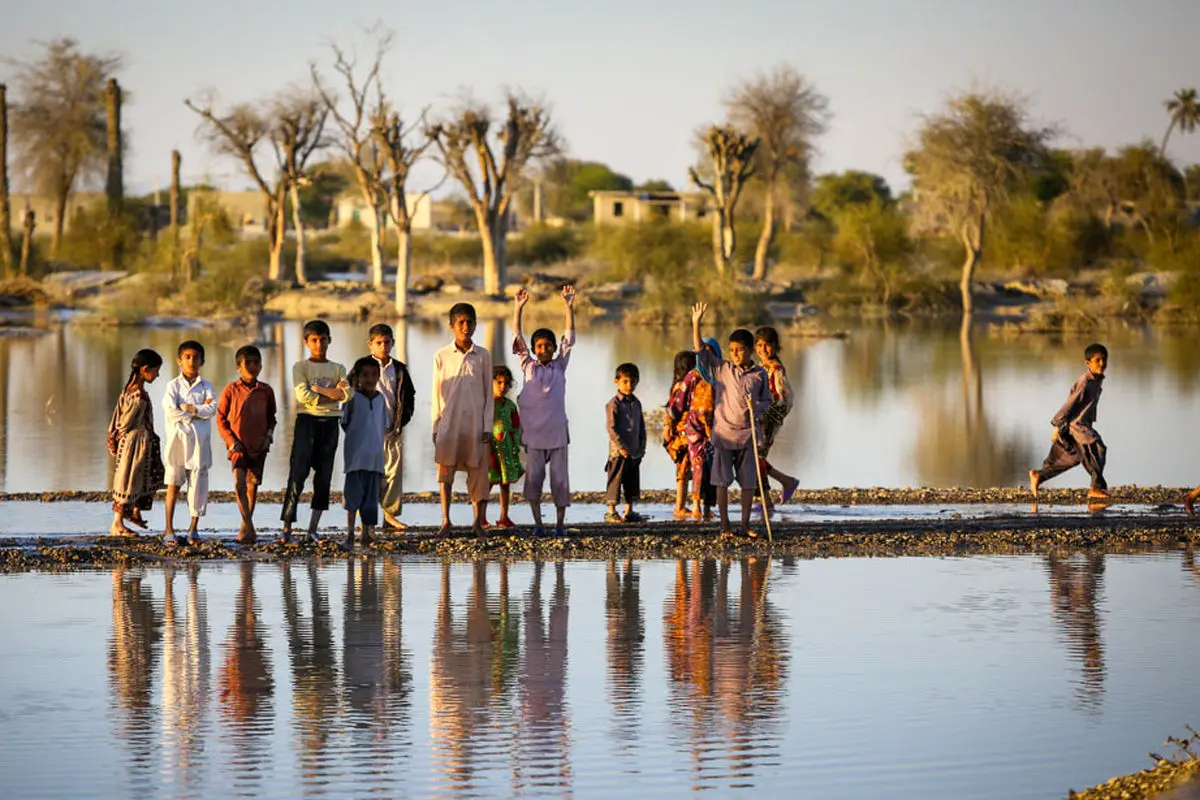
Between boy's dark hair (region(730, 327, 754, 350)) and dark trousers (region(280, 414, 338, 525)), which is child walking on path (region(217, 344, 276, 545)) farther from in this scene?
boy's dark hair (region(730, 327, 754, 350))

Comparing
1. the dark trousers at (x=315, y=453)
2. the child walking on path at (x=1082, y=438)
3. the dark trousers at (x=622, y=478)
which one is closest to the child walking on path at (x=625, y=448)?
the dark trousers at (x=622, y=478)

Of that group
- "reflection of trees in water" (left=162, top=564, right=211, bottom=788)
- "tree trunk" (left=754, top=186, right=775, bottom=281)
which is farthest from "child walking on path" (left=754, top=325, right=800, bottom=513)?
"tree trunk" (left=754, top=186, right=775, bottom=281)

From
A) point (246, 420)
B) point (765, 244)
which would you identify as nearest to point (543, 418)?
point (246, 420)

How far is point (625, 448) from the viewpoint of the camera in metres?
13.3

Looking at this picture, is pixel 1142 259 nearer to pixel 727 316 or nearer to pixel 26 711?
pixel 727 316

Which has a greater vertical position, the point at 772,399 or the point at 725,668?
the point at 772,399

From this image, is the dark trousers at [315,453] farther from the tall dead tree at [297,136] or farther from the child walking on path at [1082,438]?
the tall dead tree at [297,136]

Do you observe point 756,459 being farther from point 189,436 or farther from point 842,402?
point 842,402

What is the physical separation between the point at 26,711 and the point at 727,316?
1668 inches

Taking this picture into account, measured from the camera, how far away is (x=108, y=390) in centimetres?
2634

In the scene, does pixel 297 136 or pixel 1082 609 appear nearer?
pixel 1082 609

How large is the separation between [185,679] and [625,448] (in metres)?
5.38

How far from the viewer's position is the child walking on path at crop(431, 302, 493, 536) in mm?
12242

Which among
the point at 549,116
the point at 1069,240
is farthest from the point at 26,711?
the point at 1069,240
